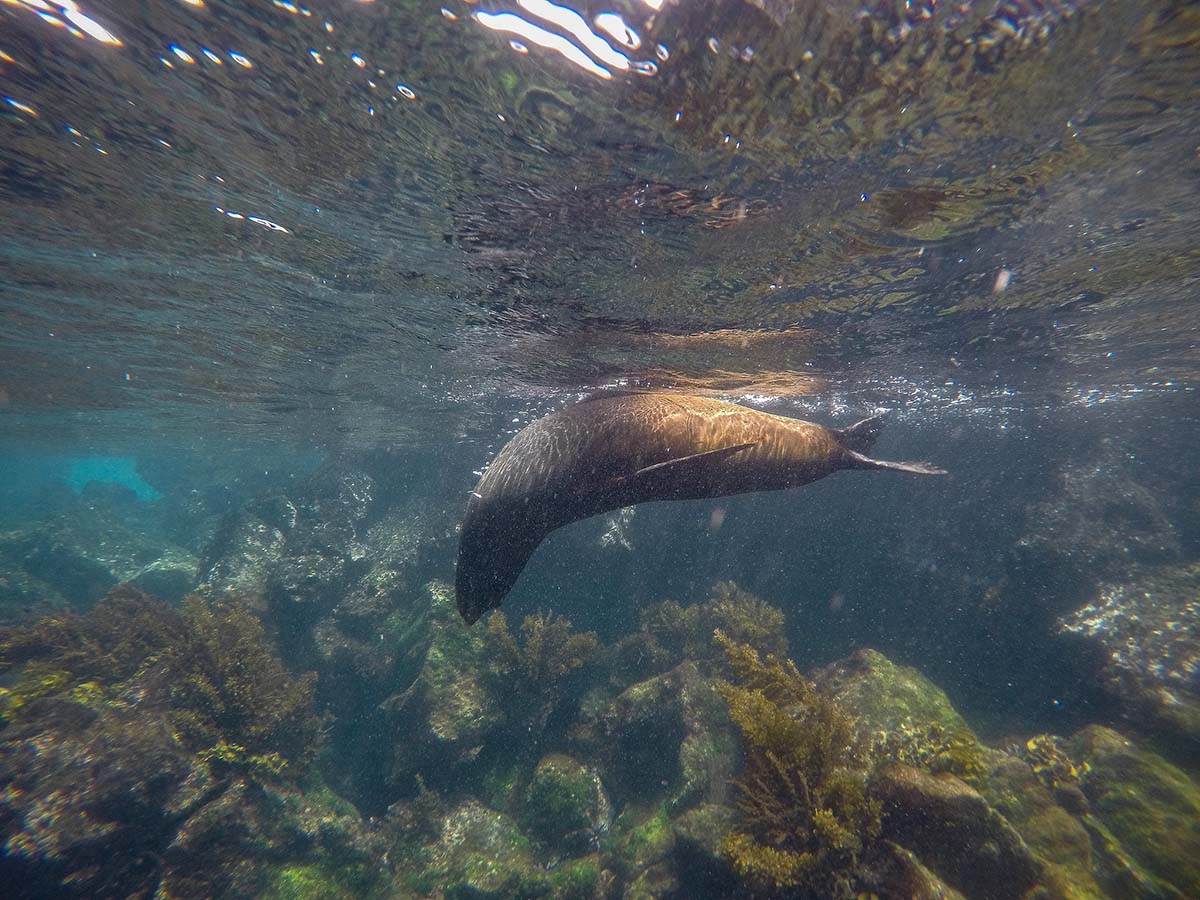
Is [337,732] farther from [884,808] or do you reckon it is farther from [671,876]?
[884,808]

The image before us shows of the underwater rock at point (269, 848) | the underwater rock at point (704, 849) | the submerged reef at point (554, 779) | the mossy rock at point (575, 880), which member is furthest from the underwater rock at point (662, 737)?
the underwater rock at point (269, 848)

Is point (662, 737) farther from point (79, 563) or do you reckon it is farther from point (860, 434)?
point (79, 563)

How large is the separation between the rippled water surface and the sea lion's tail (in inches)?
104

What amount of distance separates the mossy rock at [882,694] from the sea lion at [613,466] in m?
4.15

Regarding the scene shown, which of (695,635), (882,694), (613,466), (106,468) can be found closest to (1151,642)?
(882,694)

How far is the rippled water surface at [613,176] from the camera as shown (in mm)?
4109

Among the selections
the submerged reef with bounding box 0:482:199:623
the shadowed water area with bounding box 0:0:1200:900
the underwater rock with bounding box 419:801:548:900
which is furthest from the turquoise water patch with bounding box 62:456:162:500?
the underwater rock with bounding box 419:801:548:900

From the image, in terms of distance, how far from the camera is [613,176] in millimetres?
5574

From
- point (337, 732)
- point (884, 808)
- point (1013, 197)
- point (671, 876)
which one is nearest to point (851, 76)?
point (1013, 197)

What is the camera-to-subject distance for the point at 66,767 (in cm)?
689

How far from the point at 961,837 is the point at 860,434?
163 inches

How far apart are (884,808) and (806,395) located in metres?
14.0

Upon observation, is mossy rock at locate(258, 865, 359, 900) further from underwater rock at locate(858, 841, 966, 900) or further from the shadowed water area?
underwater rock at locate(858, 841, 966, 900)

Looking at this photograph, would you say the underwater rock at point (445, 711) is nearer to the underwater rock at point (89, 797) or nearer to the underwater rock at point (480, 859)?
the underwater rock at point (480, 859)
